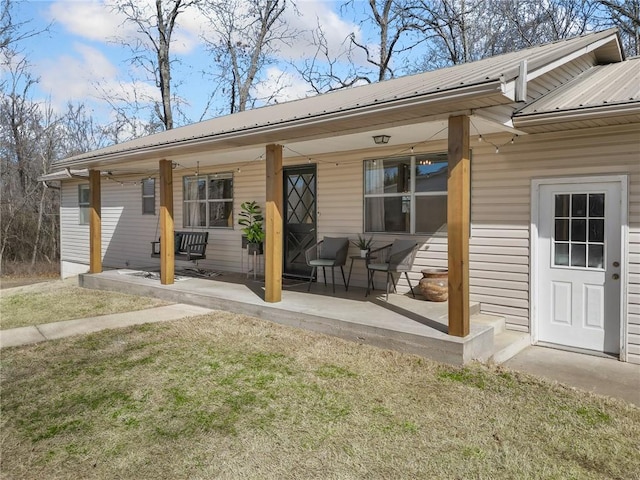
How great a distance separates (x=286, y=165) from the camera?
27.0ft

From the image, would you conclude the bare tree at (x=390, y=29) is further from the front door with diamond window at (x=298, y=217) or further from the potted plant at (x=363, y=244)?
the potted plant at (x=363, y=244)

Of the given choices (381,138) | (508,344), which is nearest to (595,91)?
(381,138)

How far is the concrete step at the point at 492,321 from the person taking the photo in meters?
5.21

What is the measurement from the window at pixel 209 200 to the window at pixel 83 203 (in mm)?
4925

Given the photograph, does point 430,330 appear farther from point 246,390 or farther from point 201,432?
point 201,432

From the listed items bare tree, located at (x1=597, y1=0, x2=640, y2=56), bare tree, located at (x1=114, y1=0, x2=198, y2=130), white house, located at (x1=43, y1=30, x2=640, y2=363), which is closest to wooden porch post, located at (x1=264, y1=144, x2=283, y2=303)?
white house, located at (x1=43, y1=30, x2=640, y2=363)

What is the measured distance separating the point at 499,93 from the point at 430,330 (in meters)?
2.28

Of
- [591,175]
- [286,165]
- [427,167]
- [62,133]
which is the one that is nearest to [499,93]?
[591,175]

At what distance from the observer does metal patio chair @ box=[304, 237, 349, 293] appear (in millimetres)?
6918

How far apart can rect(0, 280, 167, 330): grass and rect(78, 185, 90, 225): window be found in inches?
191

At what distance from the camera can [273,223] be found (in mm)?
6062

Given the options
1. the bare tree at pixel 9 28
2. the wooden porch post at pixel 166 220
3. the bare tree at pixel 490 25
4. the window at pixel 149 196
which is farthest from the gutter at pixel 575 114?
the bare tree at pixel 9 28

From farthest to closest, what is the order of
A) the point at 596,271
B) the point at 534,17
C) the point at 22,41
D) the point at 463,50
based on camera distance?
1. the point at 463,50
2. the point at 534,17
3. the point at 22,41
4. the point at 596,271

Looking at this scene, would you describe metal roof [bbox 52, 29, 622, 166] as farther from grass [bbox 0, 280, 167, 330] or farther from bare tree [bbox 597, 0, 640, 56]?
bare tree [bbox 597, 0, 640, 56]
